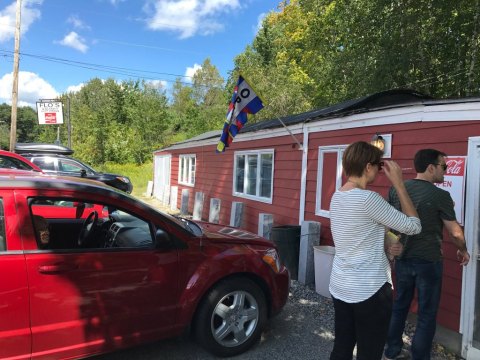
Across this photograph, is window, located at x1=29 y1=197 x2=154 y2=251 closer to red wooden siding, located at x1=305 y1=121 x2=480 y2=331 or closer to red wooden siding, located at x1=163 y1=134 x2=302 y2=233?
red wooden siding, located at x1=305 y1=121 x2=480 y2=331

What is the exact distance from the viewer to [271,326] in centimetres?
430

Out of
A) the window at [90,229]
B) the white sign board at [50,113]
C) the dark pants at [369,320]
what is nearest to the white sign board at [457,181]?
the dark pants at [369,320]

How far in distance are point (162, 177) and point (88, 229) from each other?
16360mm

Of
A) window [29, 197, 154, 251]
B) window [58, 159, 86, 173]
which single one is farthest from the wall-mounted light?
window [58, 159, 86, 173]

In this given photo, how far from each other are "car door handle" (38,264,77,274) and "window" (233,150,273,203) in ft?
19.5

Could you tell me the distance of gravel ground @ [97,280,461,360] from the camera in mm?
3590

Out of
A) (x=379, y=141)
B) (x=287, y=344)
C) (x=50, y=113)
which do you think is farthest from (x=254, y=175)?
(x=50, y=113)

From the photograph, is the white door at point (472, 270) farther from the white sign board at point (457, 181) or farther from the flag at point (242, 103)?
the flag at point (242, 103)

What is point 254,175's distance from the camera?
9469 mm

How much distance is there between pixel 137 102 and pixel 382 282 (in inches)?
1624

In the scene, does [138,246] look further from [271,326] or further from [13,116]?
[13,116]

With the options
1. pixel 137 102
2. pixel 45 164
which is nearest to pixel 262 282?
pixel 45 164

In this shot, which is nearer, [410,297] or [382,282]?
[382,282]

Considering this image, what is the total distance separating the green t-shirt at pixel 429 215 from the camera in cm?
314
